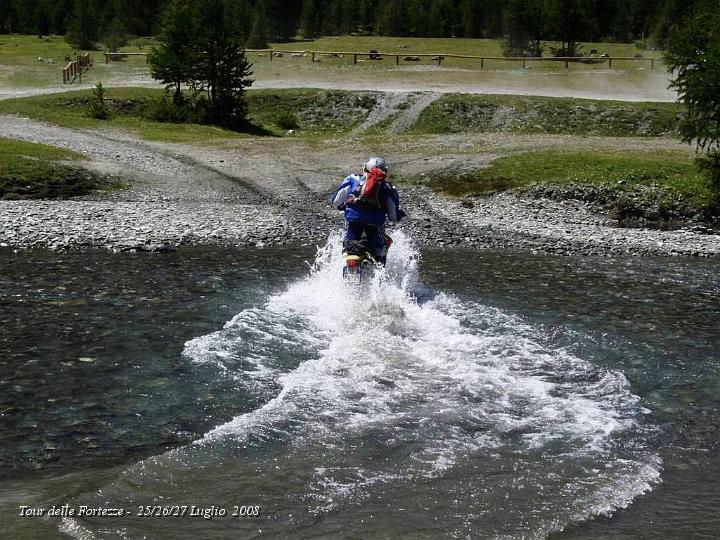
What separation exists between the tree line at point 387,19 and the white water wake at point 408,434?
90840mm

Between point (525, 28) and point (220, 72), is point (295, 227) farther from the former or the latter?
point (525, 28)

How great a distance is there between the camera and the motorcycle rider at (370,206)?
52.2 ft

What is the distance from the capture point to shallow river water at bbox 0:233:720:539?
779cm

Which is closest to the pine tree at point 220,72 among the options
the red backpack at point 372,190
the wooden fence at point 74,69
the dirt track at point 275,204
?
the dirt track at point 275,204

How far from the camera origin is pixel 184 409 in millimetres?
10602

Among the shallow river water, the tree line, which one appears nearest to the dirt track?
the shallow river water

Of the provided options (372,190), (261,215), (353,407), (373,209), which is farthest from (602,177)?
(353,407)

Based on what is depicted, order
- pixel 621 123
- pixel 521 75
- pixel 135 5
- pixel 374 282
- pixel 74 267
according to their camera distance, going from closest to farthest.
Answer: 1. pixel 374 282
2. pixel 74 267
3. pixel 621 123
4. pixel 521 75
5. pixel 135 5

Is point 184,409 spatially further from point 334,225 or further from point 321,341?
point 334,225

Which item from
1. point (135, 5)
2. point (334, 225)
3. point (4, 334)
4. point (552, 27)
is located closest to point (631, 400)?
point (4, 334)

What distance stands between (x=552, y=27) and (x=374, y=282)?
97.0 metres

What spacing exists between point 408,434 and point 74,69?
212 ft

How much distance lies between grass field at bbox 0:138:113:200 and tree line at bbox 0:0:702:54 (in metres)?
70.5

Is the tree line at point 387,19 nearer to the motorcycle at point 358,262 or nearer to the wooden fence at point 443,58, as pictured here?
the wooden fence at point 443,58
